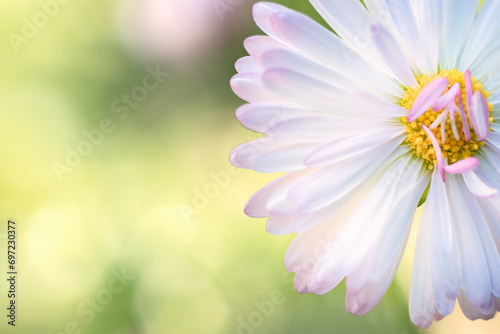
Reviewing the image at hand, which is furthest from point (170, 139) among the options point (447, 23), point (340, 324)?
point (447, 23)

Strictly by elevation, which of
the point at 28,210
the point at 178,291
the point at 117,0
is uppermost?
the point at 117,0

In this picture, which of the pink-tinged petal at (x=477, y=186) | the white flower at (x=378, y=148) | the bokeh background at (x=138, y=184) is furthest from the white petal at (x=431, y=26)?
the bokeh background at (x=138, y=184)

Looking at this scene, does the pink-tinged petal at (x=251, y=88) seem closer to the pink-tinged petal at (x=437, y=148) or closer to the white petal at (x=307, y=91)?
the white petal at (x=307, y=91)

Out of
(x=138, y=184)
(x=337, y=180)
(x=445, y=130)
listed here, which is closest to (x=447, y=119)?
(x=445, y=130)

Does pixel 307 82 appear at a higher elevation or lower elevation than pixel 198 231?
higher

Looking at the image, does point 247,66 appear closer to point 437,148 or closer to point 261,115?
point 261,115

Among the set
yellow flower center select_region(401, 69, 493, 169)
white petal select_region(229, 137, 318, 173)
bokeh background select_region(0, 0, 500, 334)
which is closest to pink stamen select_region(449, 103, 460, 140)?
yellow flower center select_region(401, 69, 493, 169)

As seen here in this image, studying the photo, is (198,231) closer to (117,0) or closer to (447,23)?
(117,0)
